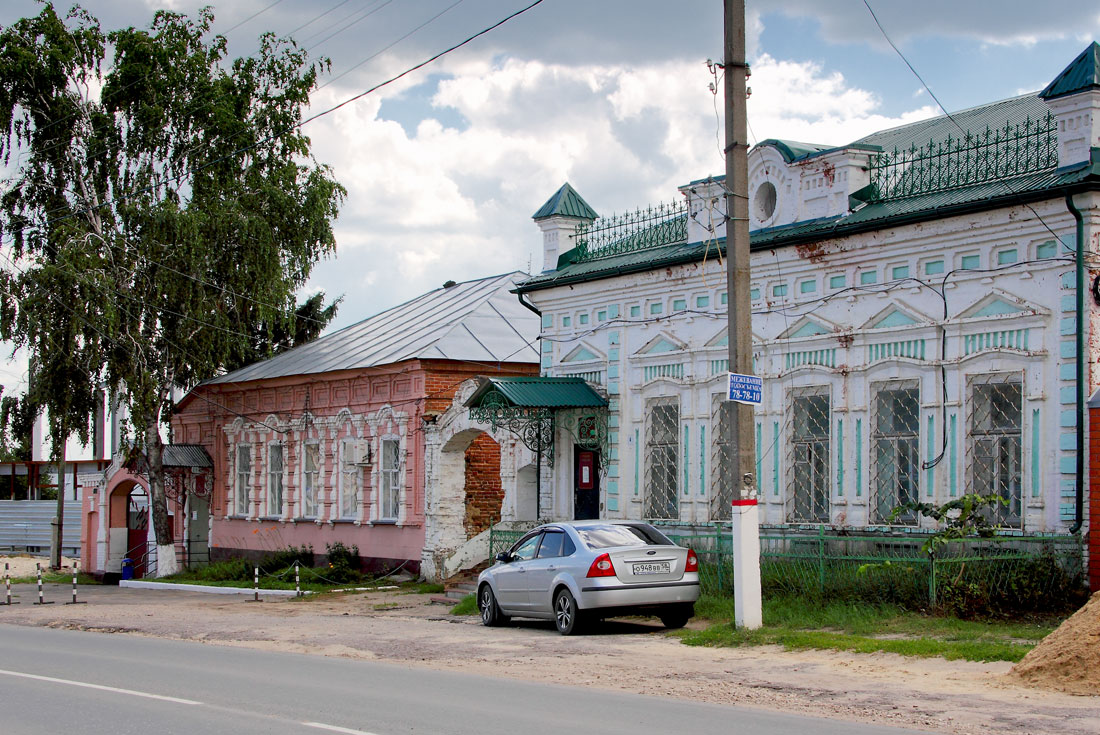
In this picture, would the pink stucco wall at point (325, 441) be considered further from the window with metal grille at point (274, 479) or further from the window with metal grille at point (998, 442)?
the window with metal grille at point (998, 442)

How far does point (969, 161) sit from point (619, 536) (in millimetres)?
6616

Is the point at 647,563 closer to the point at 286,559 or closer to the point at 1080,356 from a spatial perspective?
the point at 1080,356

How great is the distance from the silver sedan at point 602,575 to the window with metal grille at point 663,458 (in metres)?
4.35

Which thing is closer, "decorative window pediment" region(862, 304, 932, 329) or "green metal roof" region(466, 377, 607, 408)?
"decorative window pediment" region(862, 304, 932, 329)

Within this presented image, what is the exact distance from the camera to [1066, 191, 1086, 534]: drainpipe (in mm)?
14445

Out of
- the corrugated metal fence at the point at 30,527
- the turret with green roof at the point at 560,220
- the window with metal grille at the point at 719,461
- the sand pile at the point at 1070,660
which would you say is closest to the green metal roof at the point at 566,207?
the turret with green roof at the point at 560,220

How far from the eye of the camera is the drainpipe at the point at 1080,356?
14445 mm

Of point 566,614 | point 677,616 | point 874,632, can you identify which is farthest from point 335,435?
point 874,632

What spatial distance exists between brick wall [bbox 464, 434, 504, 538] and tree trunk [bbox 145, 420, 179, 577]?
10310 mm

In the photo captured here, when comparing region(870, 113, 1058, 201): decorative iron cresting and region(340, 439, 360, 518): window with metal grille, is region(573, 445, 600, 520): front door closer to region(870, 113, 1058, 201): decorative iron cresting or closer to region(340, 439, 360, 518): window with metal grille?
region(870, 113, 1058, 201): decorative iron cresting

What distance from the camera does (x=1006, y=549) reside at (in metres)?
14.6

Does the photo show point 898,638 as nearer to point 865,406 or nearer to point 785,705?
point 785,705

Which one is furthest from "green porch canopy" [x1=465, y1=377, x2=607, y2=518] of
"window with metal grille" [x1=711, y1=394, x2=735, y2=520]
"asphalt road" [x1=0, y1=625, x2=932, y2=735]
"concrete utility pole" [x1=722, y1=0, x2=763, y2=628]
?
"asphalt road" [x1=0, y1=625, x2=932, y2=735]

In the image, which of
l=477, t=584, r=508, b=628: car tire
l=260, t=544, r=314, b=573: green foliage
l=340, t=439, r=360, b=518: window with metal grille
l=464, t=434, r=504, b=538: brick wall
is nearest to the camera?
l=477, t=584, r=508, b=628: car tire
